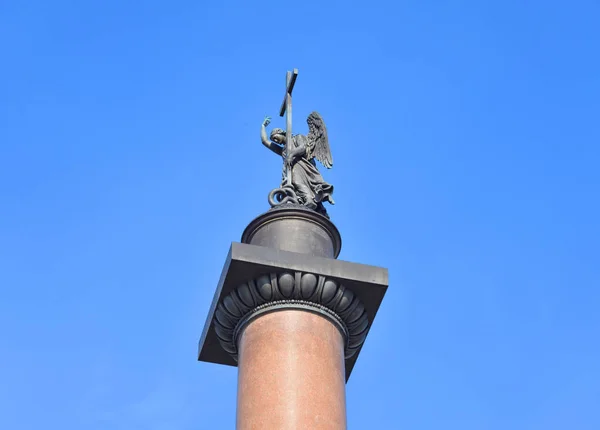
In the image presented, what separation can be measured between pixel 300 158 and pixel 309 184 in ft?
1.94

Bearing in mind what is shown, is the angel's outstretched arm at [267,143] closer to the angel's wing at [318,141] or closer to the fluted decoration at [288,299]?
the angel's wing at [318,141]

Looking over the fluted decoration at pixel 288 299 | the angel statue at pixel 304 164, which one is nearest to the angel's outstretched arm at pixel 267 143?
the angel statue at pixel 304 164

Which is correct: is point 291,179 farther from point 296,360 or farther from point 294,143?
point 296,360

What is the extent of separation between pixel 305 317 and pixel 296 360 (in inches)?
26.9

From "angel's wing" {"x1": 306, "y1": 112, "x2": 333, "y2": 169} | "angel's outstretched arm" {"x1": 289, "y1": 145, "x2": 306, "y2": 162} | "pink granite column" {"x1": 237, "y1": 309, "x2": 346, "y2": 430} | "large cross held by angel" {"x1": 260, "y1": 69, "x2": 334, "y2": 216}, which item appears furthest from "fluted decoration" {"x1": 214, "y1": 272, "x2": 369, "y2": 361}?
"angel's wing" {"x1": 306, "y1": 112, "x2": 333, "y2": 169}

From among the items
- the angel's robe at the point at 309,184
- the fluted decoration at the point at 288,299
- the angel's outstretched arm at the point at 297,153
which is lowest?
the fluted decoration at the point at 288,299

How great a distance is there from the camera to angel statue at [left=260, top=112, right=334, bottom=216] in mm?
13969

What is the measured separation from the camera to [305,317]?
12.2 meters

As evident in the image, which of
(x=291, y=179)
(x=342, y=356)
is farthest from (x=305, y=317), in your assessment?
(x=291, y=179)

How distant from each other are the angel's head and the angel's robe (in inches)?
17.4

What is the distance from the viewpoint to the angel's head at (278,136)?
15.1 metres

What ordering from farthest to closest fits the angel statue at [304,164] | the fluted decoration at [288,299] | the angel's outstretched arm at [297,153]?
the angel's outstretched arm at [297,153] < the angel statue at [304,164] < the fluted decoration at [288,299]

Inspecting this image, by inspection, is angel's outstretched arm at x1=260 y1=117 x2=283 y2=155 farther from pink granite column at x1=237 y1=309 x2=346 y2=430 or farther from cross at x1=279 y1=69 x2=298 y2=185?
pink granite column at x1=237 y1=309 x2=346 y2=430

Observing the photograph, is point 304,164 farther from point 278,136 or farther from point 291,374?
point 291,374
